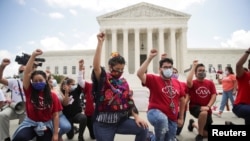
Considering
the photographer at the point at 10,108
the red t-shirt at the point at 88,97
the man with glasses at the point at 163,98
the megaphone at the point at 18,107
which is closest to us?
the man with glasses at the point at 163,98

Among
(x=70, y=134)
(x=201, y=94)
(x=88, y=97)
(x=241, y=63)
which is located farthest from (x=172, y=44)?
(x=241, y=63)

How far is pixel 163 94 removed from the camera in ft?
16.9

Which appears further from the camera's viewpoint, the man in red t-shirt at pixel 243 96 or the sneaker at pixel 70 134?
the sneaker at pixel 70 134

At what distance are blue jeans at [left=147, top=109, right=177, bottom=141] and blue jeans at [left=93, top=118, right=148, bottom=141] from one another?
2.11ft

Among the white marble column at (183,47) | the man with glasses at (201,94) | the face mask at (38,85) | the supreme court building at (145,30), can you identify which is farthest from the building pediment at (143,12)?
the face mask at (38,85)

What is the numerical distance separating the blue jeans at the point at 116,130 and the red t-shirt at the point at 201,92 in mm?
2936

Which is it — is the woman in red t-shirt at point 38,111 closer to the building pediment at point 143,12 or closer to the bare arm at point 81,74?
the bare arm at point 81,74

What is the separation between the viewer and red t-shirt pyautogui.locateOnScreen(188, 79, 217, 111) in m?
6.86

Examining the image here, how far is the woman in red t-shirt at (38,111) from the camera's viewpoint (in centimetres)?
470

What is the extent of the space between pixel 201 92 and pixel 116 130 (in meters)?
3.24

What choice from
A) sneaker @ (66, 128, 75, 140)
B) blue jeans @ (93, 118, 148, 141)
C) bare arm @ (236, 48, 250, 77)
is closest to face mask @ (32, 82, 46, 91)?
blue jeans @ (93, 118, 148, 141)

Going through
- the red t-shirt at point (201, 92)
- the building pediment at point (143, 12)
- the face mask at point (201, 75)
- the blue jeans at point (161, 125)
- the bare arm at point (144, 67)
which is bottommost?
the blue jeans at point (161, 125)

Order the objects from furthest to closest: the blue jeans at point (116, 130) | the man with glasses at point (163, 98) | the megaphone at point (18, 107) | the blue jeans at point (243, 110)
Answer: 1. the megaphone at point (18, 107)
2. the blue jeans at point (243, 110)
3. the man with glasses at point (163, 98)
4. the blue jeans at point (116, 130)

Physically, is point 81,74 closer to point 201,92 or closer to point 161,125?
point 161,125
